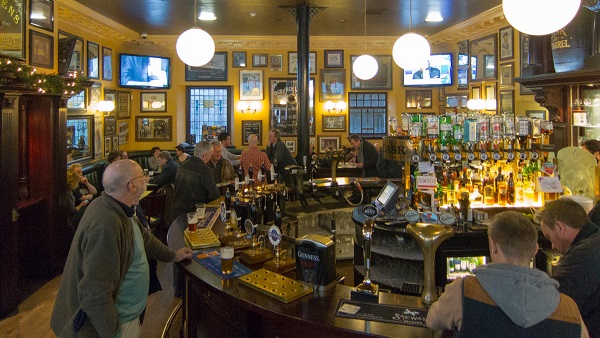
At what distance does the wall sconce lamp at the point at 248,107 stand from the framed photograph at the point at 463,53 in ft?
16.2

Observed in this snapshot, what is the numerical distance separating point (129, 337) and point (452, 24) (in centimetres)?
990

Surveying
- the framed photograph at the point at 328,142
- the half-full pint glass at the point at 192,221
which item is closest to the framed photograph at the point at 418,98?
the framed photograph at the point at 328,142

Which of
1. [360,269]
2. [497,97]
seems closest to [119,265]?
[360,269]

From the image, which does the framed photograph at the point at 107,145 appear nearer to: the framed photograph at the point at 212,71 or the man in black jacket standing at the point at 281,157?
the framed photograph at the point at 212,71

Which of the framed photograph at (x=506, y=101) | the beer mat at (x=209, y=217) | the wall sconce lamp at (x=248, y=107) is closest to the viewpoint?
the beer mat at (x=209, y=217)

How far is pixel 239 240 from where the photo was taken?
323cm

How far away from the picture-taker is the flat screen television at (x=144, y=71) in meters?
10.7

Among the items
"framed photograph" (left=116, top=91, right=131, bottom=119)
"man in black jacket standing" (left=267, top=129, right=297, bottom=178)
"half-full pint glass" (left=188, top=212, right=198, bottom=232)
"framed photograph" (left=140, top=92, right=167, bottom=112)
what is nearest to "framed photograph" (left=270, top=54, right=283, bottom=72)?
"framed photograph" (left=140, top=92, right=167, bottom=112)

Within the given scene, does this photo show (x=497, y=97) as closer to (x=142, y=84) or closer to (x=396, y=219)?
(x=396, y=219)

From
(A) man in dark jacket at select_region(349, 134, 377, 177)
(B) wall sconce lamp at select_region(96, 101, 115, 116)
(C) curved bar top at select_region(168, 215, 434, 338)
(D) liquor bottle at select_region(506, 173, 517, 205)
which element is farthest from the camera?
(B) wall sconce lamp at select_region(96, 101, 115, 116)

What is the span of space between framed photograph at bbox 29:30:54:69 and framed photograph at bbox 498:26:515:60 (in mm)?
7650

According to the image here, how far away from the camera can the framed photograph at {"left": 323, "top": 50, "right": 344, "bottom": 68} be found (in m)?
12.2

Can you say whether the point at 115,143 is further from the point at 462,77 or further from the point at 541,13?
the point at 541,13

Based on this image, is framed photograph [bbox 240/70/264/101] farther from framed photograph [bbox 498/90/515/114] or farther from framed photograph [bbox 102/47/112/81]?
framed photograph [bbox 498/90/515/114]
